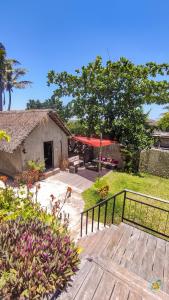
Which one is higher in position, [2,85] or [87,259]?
[2,85]

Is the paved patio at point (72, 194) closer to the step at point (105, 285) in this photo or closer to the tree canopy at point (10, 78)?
the step at point (105, 285)

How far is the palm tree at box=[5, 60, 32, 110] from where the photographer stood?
27.9 m

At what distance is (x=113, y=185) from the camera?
1257 cm

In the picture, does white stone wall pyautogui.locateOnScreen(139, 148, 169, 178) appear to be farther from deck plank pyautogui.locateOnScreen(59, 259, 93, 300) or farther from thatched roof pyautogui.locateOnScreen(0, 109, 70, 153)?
deck plank pyautogui.locateOnScreen(59, 259, 93, 300)

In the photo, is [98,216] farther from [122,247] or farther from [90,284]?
[90,284]

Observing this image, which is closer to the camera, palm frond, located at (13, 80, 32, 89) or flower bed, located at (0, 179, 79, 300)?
flower bed, located at (0, 179, 79, 300)

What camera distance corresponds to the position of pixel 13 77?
29.9m

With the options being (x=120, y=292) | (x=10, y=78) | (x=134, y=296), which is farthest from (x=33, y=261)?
(x=10, y=78)

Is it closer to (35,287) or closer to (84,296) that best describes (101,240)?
(84,296)

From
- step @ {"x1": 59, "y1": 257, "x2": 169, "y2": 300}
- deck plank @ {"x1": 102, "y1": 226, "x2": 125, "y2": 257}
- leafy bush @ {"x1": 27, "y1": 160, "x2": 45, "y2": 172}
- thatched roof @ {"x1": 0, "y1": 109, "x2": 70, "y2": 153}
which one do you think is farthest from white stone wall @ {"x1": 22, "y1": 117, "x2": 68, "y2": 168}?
step @ {"x1": 59, "y1": 257, "x2": 169, "y2": 300}

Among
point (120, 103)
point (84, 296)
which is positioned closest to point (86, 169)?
point (120, 103)

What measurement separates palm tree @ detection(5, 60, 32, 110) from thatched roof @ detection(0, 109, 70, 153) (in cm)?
1713

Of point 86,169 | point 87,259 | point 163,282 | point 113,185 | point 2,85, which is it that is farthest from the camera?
→ point 2,85

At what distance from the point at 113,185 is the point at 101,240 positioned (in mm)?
7460
